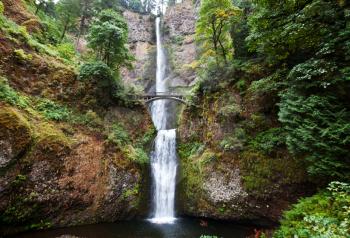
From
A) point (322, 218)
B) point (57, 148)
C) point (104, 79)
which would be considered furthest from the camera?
point (104, 79)

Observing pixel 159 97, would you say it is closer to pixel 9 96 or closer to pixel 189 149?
pixel 189 149

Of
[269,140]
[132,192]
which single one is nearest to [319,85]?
[269,140]

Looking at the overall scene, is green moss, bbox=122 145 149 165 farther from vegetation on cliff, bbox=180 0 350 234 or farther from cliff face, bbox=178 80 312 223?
vegetation on cliff, bbox=180 0 350 234

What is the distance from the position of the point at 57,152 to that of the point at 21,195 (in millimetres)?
2534

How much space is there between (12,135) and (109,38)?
382 inches

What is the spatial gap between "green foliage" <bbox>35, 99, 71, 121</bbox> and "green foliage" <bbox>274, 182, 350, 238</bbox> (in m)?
12.4

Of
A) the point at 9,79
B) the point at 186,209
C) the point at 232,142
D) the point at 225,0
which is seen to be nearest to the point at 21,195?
the point at 9,79

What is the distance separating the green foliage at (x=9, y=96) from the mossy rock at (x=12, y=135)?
24.5 inches

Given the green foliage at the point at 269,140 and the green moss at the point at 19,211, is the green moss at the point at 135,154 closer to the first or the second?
the green moss at the point at 19,211

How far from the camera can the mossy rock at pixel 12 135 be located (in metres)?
10.7

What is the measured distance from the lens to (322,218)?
18.2 feet

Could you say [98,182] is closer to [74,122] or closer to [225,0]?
[74,122]

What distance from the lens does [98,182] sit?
14.0 meters

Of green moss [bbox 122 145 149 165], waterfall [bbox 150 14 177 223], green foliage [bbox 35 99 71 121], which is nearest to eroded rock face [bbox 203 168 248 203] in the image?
waterfall [bbox 150 14 177 223]
